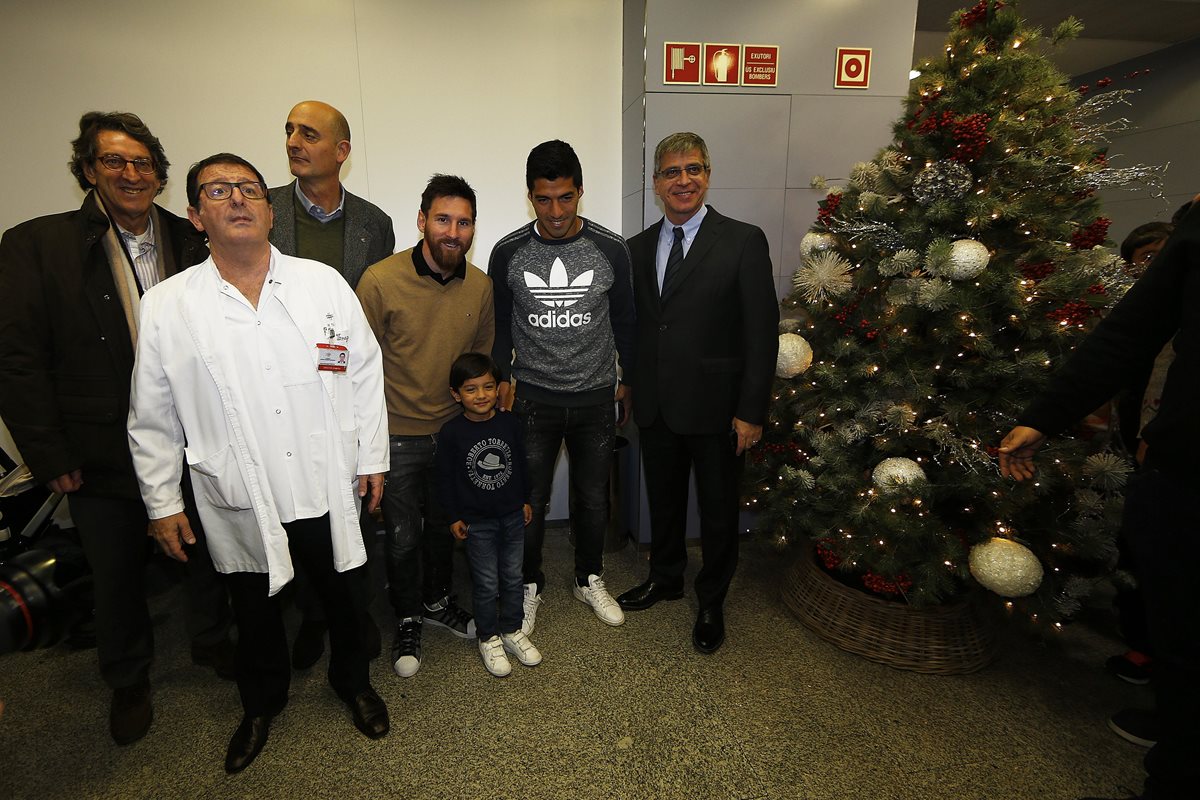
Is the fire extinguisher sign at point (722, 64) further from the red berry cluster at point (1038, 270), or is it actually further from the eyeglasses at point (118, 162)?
the eyeglasses at point (118, 162)

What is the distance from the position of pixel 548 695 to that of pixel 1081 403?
185 cm

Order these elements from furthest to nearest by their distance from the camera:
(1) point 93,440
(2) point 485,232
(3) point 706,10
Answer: (2) point 485,232, (3) point 706,10, (1) point 93,440

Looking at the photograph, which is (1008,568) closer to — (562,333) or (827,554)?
(827,554)

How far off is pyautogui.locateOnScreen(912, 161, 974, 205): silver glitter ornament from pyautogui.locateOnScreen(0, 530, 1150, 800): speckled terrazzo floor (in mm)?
1768

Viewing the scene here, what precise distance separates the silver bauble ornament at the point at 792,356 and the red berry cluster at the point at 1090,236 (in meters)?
0.94

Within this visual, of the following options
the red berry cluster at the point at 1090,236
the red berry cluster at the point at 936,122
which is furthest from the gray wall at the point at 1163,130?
the red berry cluster at the point at 936,122

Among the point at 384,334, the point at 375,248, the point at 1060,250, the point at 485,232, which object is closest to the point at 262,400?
the point at 384,334

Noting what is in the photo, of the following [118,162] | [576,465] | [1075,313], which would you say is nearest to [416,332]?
[576,465]

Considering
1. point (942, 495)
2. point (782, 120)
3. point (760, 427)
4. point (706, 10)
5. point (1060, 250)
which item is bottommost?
point (942, 495)

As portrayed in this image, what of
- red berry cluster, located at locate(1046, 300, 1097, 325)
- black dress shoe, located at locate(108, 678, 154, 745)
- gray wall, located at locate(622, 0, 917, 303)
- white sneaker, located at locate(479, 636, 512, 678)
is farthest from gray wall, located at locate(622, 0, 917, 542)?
black dress shoe, located at locate(108, 678, 154, 745)

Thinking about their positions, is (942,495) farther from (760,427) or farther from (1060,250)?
(1060,250)

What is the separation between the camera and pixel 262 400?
5.10 ft

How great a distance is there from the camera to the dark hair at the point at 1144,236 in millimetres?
2314

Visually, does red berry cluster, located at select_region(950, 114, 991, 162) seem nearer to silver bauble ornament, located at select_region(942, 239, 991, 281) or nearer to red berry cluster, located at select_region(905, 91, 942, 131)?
red berry cluster, located at select_region(905, 91, 942, 131)
